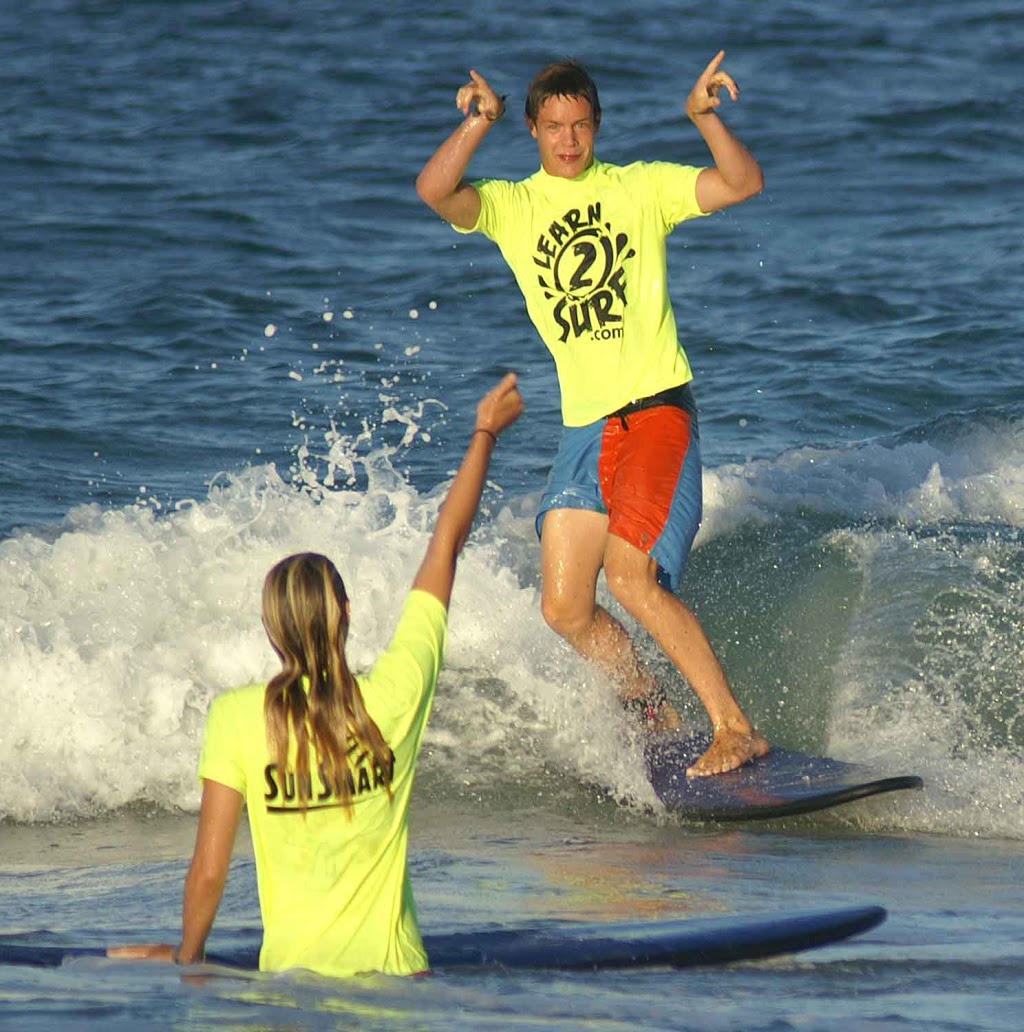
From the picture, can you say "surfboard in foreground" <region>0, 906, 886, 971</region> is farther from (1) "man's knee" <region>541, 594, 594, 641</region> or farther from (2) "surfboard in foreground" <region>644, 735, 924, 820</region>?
(1) "man's knee" <region>541, 594, 594, 641</region>

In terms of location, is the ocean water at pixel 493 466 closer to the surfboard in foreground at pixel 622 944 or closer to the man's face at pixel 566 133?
the surfboard in foreground at pixel 622 944

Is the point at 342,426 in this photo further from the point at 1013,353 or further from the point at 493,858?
the point at 493,858

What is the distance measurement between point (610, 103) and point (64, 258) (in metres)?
6.21

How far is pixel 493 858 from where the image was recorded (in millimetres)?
6191

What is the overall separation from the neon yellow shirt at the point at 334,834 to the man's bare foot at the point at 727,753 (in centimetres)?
284

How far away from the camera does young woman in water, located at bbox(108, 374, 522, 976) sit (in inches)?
147

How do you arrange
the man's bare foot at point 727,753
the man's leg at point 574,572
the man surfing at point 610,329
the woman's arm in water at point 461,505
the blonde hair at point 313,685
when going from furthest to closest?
the man's bare foot at point 727,753 < the man's leg at point 574,572 < the man surfing at point 610,329 < the woman's arm in water at point 461,505 < the blonde hair at point 313,685

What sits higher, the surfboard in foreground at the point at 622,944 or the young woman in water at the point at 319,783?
the young woman in water at the point at 319,783

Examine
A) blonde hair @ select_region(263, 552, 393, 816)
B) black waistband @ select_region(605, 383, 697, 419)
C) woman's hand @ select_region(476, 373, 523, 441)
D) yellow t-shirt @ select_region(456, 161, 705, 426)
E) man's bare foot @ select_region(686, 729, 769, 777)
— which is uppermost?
yellow t-shirt @ select_region(456, 161, 705, 426)

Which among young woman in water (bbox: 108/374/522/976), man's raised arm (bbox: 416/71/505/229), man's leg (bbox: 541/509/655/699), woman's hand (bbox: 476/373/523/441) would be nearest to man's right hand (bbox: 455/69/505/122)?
man's raised arm (bbox: 416/71/505/229)

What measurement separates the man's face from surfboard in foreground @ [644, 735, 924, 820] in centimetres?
223

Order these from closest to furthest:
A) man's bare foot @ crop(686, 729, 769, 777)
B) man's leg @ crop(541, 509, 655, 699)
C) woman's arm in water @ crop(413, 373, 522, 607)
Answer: woman's arm in water @ crop(413, 373, 522, 607), man's leg @ crop(541, 509, 655, 699), man's bare foot @ crop(686, 729, 769, 777)

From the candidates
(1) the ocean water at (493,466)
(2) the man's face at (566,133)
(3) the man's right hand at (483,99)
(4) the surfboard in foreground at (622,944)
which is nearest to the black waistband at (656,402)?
(2) the man's face at (566,133)

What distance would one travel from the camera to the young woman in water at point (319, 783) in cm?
373
